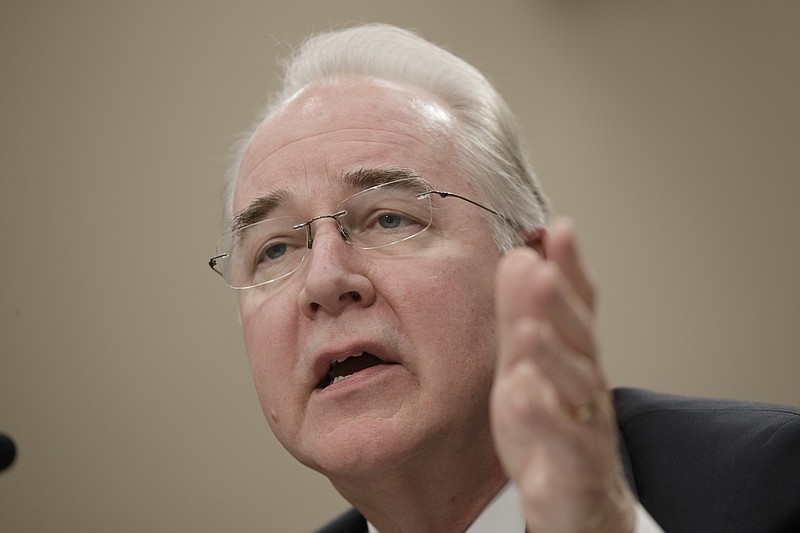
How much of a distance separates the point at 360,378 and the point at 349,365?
7cm

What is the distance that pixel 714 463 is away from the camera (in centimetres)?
132

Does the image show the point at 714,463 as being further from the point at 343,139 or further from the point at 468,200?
the point at 343,139

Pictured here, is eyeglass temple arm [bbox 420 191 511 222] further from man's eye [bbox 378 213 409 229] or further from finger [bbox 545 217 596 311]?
finger [bbox 545 217 596 311]

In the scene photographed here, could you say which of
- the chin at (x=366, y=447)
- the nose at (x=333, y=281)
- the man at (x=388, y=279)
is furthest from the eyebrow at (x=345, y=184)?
the chin at (x=366, y=447)

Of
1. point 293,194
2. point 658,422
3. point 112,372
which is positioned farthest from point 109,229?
point 658,422

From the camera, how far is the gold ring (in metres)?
0.67

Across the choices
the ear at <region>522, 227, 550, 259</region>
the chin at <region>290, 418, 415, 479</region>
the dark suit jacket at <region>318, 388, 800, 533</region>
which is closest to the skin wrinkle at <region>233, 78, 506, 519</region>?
the chin at <region>290, 418, 415, 479</region>

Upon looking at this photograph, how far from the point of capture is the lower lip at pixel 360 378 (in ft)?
3.98

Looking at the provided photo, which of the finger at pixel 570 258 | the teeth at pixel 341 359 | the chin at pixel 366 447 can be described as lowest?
the chin at pixel 366 447

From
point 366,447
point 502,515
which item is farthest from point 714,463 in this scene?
point 366,447

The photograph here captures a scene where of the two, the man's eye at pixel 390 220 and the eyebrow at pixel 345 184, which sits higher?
the eyebrow at pixel 345 184

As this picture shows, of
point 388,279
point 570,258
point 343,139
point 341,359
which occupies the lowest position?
point 341,359

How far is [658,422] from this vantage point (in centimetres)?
149

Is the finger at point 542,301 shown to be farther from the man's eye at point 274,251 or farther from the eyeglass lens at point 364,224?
the man's eye at point 274,251
